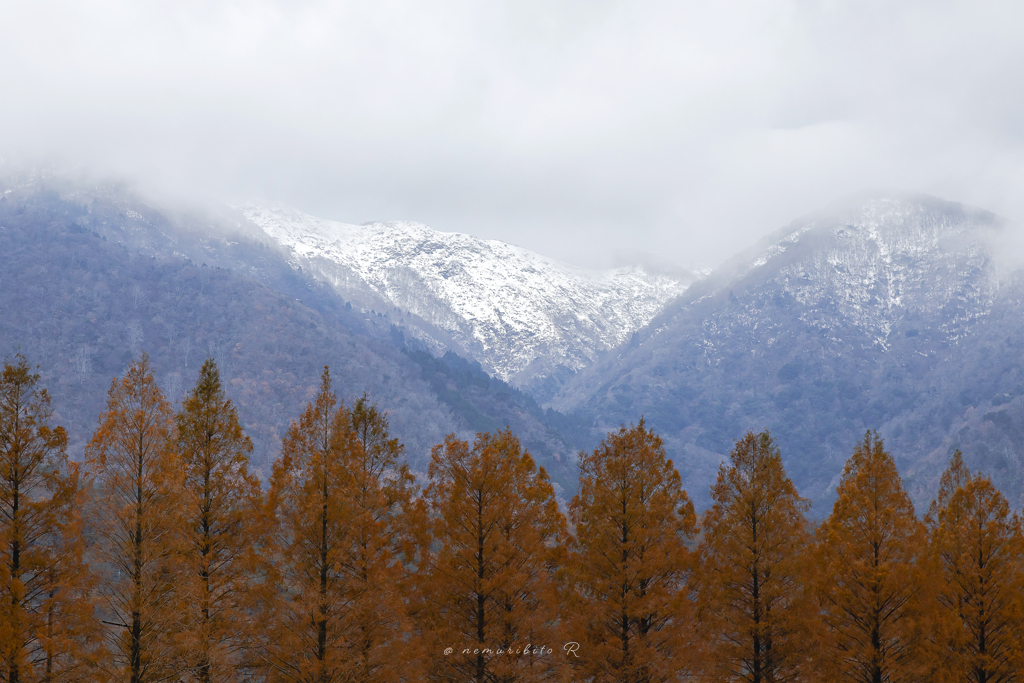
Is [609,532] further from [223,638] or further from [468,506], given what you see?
[223,638]

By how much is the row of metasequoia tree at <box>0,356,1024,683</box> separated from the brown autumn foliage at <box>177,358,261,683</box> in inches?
3.8

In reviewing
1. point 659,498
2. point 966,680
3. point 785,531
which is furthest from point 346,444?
point 966,680

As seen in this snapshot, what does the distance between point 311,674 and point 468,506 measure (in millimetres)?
8106

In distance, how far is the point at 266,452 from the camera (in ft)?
640

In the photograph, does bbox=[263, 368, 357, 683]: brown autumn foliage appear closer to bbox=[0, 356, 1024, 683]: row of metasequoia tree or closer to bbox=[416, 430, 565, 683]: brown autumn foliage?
bbox=[0, 356, 1024, 683]: row of metasequoia tree

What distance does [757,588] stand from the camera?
30.1 meters

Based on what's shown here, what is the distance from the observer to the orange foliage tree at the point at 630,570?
3000cm

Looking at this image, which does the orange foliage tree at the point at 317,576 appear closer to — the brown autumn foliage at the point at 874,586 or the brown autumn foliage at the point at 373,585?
the brown autumn foliage at the point at 373,585

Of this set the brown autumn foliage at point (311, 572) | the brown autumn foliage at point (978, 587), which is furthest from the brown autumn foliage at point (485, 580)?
the brown autumn foliage at point (978, 587)

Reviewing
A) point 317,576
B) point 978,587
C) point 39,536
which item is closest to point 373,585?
point 317,576

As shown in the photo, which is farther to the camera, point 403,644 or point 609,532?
point 609,532

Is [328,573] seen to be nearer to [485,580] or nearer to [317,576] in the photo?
[317,576]

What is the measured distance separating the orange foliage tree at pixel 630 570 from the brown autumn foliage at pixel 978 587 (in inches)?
359

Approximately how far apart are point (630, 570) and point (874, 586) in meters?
8.62
